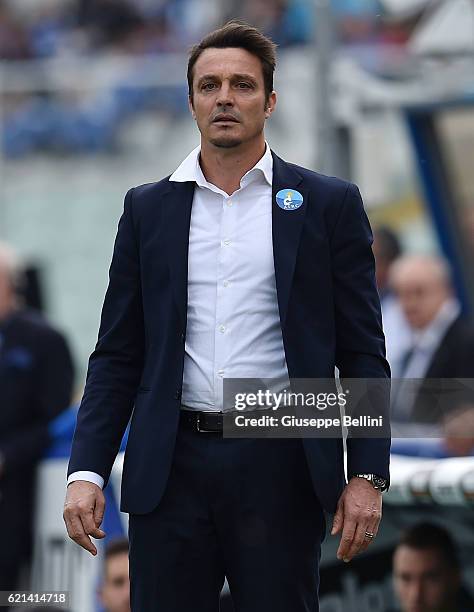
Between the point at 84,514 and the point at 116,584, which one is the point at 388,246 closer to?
the point at 116,584

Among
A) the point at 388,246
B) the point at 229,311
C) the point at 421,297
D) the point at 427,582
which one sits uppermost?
the point at 388,246

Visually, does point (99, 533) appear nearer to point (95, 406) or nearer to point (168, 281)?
point (95, 406)

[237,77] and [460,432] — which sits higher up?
[237,77]

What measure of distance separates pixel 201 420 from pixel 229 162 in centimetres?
67

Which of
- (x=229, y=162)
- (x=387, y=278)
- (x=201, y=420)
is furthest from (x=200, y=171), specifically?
(x=387, y=278)

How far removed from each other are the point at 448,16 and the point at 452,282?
2.41 meters

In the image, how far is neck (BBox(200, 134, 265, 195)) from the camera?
381 cm

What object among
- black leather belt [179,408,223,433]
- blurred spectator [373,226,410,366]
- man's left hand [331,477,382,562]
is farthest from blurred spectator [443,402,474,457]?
blurred spectator [373,226,410,366]

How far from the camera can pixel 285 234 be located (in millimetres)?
3729

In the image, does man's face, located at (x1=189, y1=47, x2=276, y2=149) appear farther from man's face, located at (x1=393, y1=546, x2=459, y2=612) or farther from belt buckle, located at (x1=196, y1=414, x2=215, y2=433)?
man's face, located at (x1=393, y1=546, x2=459, y2=612)

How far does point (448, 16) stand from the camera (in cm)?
801

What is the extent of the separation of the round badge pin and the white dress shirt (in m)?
0.04

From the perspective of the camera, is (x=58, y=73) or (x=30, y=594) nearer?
(x=30, y=594)

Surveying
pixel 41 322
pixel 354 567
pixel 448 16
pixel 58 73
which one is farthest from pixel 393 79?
pixel 58 73
